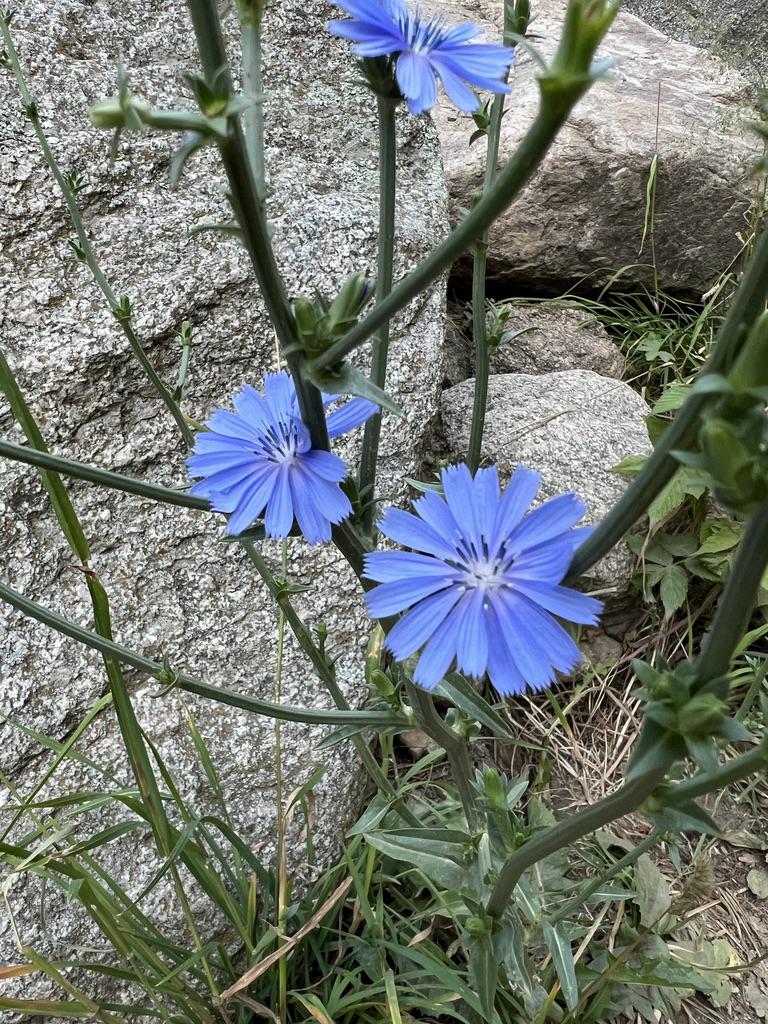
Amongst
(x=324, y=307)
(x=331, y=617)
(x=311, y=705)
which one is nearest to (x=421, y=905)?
(x=311, y=705)

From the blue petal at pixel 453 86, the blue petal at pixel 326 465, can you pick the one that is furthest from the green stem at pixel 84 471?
the blue petal at pixel 453 86

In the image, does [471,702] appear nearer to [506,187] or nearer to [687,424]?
[687,424]

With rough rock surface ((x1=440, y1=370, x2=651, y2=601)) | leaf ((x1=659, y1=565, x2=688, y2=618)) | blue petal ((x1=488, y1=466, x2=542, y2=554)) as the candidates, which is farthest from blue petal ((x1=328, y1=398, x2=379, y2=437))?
leaf ((x1=659, y1=565, x2=688, y2=618))

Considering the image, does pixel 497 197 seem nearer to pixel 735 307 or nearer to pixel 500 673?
pixel 735 307

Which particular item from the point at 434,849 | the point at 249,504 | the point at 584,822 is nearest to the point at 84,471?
the point at 249,504

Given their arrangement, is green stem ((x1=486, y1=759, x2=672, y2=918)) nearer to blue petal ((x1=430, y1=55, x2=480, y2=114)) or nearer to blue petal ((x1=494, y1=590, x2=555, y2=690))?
blue petal ((x1=494, y1=590, x2=555, y2=690))
